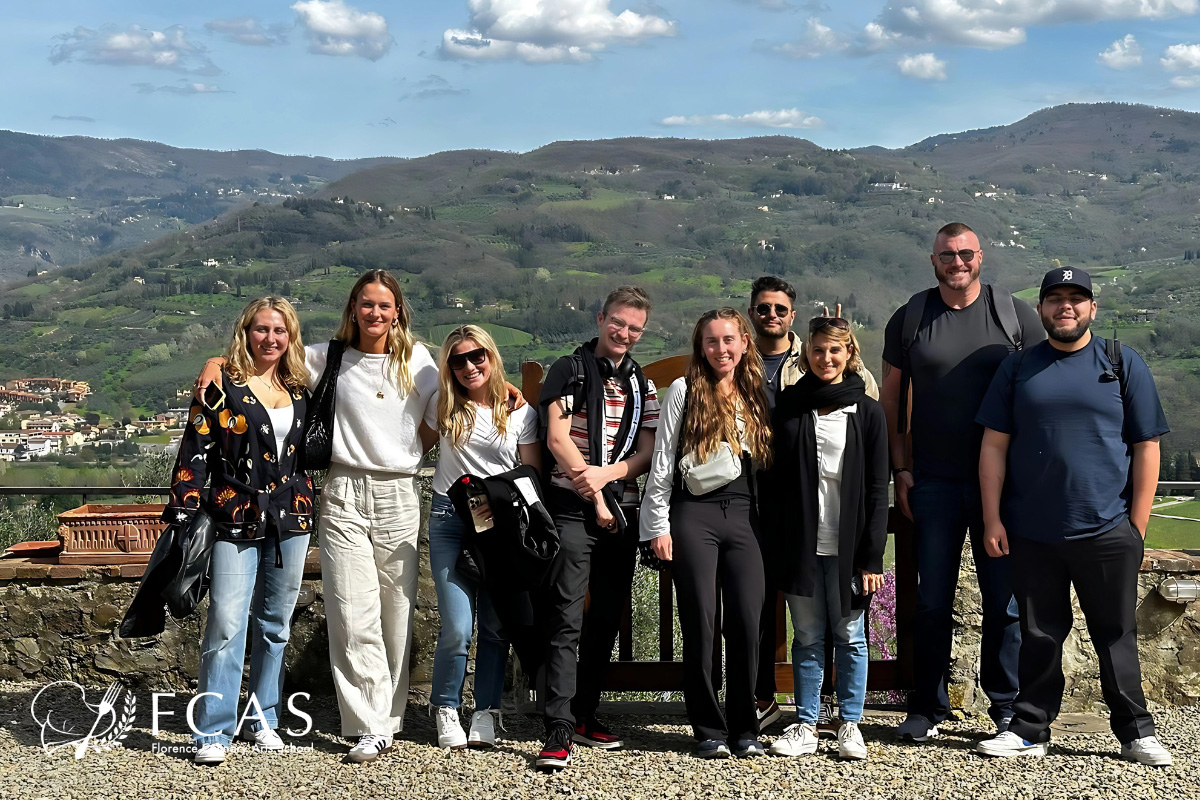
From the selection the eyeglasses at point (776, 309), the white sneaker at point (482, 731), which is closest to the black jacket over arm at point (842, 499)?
the eyeglasses at point (776, 309)

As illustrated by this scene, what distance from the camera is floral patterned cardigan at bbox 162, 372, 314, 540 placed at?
11.4 feet

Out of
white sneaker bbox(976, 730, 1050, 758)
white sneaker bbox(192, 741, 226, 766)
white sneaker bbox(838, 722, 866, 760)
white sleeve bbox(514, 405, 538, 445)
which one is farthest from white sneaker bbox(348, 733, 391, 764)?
white sneaker bbox(976, 730, 1050, 758)

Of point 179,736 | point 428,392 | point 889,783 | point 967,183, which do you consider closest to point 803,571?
point 889,783

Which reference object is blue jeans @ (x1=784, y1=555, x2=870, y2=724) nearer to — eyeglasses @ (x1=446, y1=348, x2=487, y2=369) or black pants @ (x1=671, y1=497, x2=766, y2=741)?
black pants @ (x1=671, y1=497, x2=766, y2=741)

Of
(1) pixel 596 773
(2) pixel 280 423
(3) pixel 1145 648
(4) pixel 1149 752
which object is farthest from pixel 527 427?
(3) pixel 1145 648

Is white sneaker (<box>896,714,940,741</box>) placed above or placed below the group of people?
below

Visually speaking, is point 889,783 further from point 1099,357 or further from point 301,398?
point 301,398

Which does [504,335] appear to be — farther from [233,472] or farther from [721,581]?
[721,581]

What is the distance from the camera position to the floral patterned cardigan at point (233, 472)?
11.4 feet

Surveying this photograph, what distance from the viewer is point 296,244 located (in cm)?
11444

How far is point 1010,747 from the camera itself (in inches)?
143

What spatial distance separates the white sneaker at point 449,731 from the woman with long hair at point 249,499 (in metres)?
0.58

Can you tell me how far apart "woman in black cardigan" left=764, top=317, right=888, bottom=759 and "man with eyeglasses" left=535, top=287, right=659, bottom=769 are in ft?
1.72

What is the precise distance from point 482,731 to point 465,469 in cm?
97
